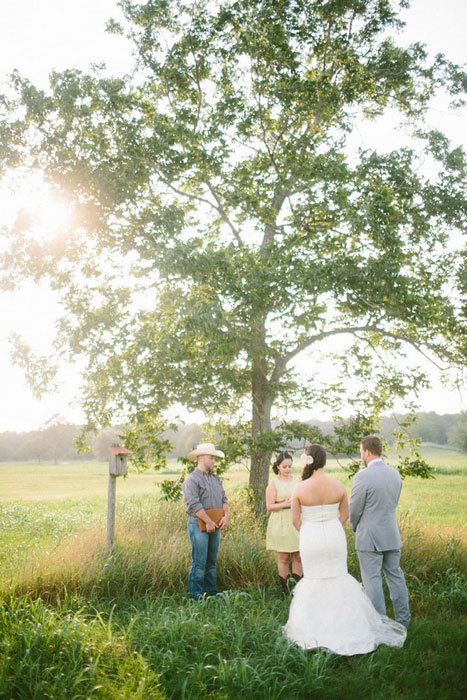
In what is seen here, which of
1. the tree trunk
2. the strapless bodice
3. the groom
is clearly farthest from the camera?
the tree trunk

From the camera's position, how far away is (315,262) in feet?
29.3

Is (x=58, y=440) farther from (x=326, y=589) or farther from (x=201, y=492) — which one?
(x=326, y=589)

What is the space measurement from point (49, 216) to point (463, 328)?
32.0 feet

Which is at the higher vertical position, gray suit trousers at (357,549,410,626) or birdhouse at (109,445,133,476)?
birdhouse at (109,445,133,476)

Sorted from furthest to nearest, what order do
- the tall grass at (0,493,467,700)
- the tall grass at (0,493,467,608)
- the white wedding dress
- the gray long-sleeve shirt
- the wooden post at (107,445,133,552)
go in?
the wooden post at (107,445,133,552) → the gray long-sleeve shirt → the tall grass at (0,493,467,608) → the white wedding dress → the tall grass at (0,493,467,700)

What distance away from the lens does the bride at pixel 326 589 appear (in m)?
5.10

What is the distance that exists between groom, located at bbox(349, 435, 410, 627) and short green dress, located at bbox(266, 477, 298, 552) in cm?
136

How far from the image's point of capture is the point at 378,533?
5.88m

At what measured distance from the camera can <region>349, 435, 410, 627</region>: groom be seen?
5852mm

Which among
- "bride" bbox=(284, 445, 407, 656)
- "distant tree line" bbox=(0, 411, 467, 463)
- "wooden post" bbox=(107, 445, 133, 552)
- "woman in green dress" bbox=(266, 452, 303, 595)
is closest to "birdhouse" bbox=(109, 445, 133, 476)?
"wooden post" bbox=(107, 445, 133, 552)

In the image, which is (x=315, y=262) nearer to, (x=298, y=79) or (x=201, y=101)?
(x=298, y=79)

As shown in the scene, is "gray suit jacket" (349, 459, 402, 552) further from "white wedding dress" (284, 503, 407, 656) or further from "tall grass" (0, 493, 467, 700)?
"tall grass" (0, 493, 467, 700)

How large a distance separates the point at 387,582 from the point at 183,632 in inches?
101

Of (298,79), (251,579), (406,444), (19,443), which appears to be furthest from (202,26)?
(19,443)
